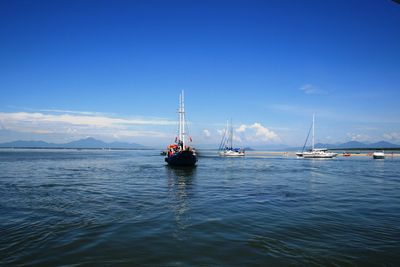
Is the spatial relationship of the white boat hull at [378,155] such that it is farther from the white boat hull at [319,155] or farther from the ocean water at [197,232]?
the ocean water at [197,232]

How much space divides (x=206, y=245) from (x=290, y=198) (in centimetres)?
1112

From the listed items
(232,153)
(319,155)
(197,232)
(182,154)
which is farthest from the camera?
(232,153)

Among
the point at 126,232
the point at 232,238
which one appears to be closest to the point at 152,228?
the point at 126,232

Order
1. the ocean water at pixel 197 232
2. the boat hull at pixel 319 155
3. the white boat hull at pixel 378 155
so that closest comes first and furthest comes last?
the ocean water at pixel 197 232
the white boat hull at pixel 378 155
the boat hull at pixel 319 155

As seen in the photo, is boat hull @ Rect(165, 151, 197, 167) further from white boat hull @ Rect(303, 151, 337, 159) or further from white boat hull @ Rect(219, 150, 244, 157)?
white boat hull @ Rect(303, 151, 337, 159)

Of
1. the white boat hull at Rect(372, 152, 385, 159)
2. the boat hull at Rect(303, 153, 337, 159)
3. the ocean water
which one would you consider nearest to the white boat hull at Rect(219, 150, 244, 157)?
the boat hull at Rect(303, 153, 337, 159)

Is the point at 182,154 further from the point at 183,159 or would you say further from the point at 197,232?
the point at 197,232

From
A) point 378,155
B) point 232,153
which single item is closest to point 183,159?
point 232,153

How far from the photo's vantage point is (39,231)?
404 inches

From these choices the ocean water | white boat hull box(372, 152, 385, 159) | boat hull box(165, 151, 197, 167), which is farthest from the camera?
white boat hull box(372, 152, 385, 159)

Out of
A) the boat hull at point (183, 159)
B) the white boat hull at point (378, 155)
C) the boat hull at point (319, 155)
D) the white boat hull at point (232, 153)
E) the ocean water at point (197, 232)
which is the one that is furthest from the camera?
the white boat hull at point (232, 153)

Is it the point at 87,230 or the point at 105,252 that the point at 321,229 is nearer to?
the point at 105,252

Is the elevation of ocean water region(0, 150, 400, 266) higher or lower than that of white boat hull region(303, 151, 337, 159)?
lower

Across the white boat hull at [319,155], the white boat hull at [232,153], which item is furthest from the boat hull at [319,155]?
the white boat hull at [232,153]
